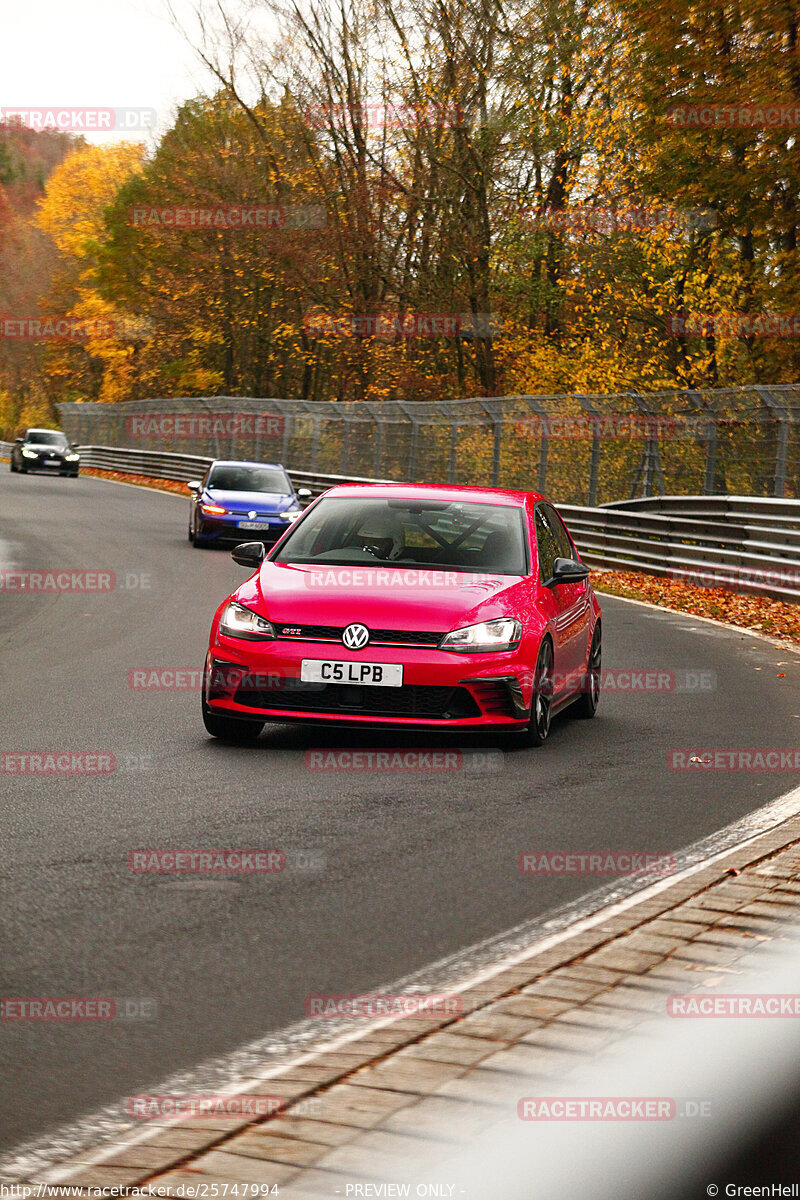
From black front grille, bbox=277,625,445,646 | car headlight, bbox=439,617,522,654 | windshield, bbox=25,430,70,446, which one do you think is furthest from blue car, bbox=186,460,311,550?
windshield, bbox=25,430,70,446

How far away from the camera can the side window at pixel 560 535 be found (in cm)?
1084

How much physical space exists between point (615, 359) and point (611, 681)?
23.2 meters

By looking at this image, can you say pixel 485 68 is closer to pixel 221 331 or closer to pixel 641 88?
pixel 641 88

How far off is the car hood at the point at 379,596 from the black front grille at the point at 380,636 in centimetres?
3

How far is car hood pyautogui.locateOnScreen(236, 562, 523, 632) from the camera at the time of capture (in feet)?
28.0

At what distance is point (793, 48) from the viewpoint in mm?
23844

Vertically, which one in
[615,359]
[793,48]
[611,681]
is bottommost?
[611,681]

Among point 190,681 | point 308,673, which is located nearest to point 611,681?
point 190,681
